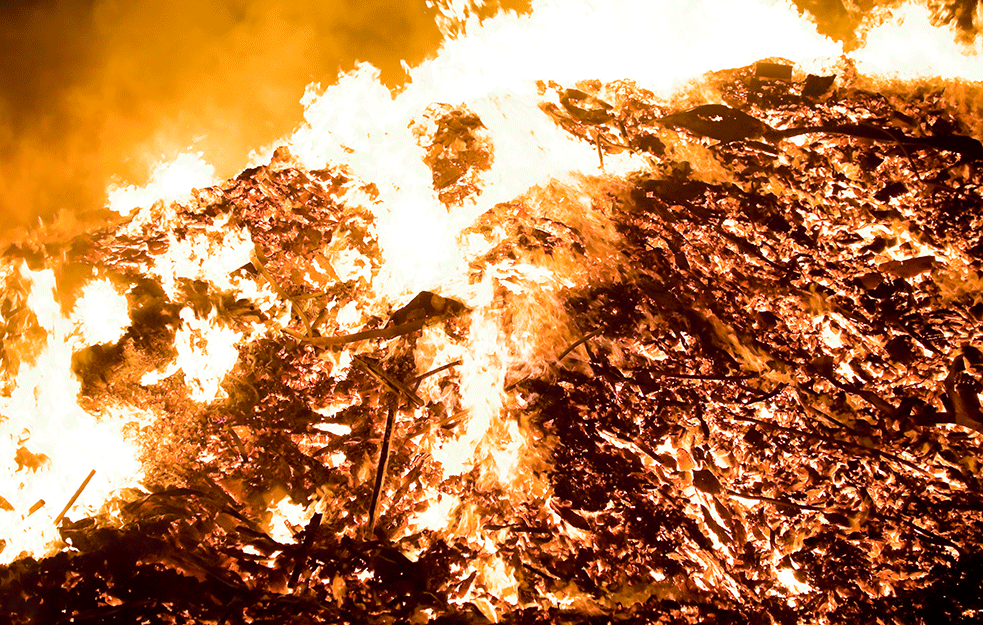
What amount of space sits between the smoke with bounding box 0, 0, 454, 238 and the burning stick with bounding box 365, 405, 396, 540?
79cm

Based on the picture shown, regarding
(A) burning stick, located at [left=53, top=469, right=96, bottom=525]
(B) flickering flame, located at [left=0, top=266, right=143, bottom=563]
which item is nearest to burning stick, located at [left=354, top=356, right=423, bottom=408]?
(B) flickering flame, located at [left=0, top=266, right=143, bottom=563]

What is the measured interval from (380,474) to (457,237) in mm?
659

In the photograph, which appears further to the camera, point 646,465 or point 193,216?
point 193,216

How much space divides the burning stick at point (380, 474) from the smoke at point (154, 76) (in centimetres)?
79

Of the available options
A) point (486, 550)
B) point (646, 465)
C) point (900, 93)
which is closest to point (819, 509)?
point (646, 465)

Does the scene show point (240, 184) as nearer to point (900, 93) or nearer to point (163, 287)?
point (163, 287)

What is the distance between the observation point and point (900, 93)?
1.15 metres

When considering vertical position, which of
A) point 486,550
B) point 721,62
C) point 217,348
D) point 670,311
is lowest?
point 486,550

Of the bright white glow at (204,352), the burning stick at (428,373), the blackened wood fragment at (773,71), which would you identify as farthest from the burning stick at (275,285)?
the blackened wood fragment at (773,71)

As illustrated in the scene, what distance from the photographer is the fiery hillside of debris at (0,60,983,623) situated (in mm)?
1041

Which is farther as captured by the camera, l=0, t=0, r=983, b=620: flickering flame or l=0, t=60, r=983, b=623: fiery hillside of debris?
l=0, t=0, r=983, b=620: flickering flame

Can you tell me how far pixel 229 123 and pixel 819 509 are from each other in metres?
1.75

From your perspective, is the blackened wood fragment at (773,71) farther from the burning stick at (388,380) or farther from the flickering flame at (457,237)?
the burning stick at (388,380)

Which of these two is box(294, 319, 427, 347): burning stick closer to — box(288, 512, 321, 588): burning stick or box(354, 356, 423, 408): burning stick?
box(354, 356, 423, 408): burning stick
